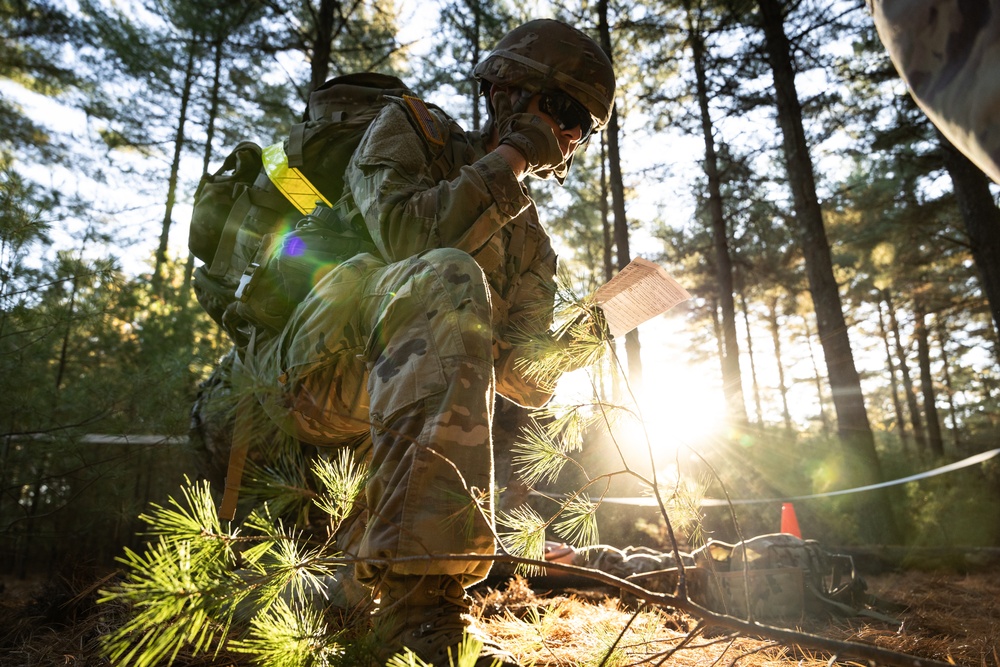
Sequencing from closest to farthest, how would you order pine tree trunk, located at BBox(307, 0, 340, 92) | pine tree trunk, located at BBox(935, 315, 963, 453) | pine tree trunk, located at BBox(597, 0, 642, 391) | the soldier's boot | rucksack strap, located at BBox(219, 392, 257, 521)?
1. the soldier's boot
2. rucksack strap, located at BBox(219, 392, 257, 521)
3. pine tree trunk, located at BBox(307, 0, 340, 92)
4. pine tree trunk, located at BBox(597, 0, 642, 391)
5. pine tree trunk, located at BBox(935, 315, 963, 453)

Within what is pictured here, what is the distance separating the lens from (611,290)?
1.64 metres

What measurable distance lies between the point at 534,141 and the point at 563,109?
16.7 inches

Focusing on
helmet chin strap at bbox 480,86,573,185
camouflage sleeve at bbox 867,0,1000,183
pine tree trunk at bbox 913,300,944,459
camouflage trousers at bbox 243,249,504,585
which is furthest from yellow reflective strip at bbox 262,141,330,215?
pine tree trunk at bbox 913,300,944,459

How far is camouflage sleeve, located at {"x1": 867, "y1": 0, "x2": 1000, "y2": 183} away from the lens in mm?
787

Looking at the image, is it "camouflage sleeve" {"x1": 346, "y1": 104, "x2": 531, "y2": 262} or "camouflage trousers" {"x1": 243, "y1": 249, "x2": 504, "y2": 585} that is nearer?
"camouflage trousers" {"x1": 243, "y1": 249, "x2": 504, "y2": 585}

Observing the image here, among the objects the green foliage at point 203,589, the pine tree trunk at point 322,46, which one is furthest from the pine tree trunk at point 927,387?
the green foliage at point 203,589

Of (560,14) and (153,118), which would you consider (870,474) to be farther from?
(153,118)

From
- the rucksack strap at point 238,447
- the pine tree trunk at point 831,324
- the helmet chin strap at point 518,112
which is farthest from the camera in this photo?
the pine tree trunk at point 831,324

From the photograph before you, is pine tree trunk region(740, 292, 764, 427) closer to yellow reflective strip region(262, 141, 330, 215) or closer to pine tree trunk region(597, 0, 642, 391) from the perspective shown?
pine tree trunk region(597, 0, 642, 391)

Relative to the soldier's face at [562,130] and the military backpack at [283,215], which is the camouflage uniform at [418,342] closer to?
the military backpack at [283,215]

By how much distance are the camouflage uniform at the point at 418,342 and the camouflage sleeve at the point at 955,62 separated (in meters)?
0.88

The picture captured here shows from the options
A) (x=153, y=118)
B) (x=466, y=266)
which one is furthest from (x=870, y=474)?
(x=153, y=118)

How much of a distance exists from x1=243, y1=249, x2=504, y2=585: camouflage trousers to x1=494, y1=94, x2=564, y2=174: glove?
1.76ft

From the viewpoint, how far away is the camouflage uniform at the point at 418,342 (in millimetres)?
1133
